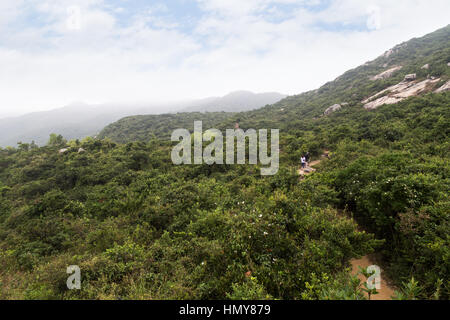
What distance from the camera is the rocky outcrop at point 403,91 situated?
27.0 metres

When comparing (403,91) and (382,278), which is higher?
(403,91)

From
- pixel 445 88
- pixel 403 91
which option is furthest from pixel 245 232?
pixel 403 91

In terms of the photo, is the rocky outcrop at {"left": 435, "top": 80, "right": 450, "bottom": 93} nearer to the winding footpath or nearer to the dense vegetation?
the dense vegetation

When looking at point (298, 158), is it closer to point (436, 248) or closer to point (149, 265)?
point (436, 248)

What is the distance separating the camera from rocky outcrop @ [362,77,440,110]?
2695 cm

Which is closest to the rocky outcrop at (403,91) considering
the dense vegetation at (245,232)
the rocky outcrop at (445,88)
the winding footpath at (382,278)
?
the rocky outcrop at (445,88)

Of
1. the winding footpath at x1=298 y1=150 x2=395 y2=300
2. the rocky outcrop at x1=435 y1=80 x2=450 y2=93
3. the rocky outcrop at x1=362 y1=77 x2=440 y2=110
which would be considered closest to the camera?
the winding footpath at x1=298 y1=150 x2=395 y2=300

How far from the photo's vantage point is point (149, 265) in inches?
245

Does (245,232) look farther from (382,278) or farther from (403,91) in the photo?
(403,91)

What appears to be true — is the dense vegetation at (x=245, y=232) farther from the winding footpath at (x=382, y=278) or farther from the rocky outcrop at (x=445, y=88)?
the rocky outcrop at (x=445, y=88)

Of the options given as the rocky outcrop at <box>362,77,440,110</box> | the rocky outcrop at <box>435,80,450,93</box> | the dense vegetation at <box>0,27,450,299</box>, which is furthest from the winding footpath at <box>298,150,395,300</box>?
the rocky outcrop at <box>362,77,440,110</box>

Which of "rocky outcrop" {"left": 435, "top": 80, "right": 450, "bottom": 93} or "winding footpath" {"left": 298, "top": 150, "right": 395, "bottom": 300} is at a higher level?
"rocky outcrop" {"left": 435, "top": 80, "right": 450, "bottom": 93}

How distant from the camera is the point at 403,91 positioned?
29.3 meters
